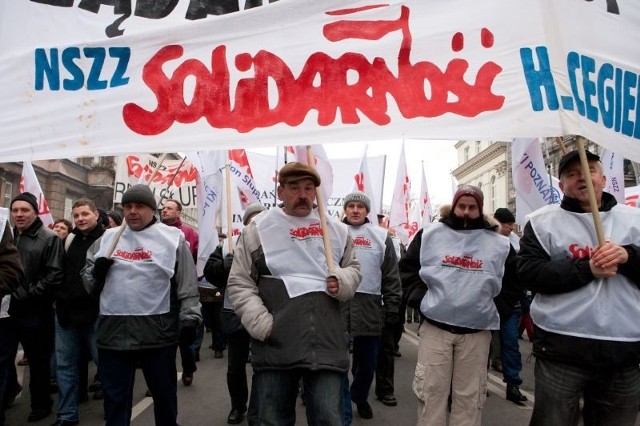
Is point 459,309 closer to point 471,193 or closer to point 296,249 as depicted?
point 471,193

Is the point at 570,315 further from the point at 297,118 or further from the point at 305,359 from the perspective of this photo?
the point at 297,118


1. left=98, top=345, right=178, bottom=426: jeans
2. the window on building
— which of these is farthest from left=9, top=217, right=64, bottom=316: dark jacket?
the window on building

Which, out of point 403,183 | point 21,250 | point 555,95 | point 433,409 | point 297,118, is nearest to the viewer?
point 555,95

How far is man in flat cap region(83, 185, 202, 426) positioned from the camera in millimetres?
3527

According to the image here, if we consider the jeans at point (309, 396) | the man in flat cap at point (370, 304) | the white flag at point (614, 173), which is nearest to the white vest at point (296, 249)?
the jeans at point (309, 396)

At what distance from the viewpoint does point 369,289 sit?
5047 mm

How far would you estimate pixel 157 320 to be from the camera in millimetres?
3602

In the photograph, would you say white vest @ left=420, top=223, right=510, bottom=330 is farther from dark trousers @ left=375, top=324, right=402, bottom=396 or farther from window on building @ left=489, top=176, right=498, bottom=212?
window on building @ left=489, top=176, right=498, bottom=212

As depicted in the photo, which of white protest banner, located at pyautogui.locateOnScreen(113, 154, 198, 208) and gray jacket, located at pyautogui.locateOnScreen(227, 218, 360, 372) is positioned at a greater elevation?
white protest banner, located at pyautogui.locateOnScreen(113, 154, 198, 208)

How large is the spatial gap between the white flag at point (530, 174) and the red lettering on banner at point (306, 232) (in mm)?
3916

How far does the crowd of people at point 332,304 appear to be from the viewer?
8.95ft

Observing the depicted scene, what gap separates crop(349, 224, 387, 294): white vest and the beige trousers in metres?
1.49

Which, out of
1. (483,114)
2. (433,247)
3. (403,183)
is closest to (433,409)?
(433,247)

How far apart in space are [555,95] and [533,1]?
491 millimetres
